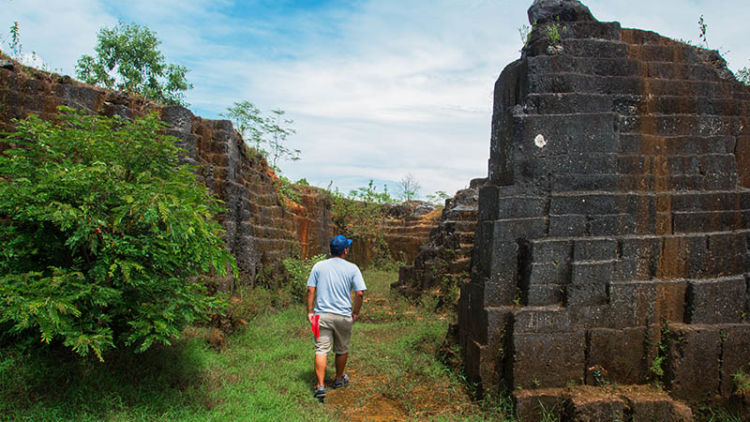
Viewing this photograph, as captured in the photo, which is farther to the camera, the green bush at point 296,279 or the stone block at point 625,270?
the green bush at point 296,279

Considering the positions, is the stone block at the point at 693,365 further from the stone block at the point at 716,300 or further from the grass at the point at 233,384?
the grass at the point at 233,384

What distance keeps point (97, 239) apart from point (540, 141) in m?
4.23

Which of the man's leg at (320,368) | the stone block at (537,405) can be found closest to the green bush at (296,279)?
the man's leg at (320,368)

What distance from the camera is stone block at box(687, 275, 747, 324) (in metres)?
4.91

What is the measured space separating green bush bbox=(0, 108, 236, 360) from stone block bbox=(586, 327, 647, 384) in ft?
12.0

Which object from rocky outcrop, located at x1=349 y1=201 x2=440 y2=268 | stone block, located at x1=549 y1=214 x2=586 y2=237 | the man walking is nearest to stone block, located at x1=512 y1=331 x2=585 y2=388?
stone block, located at x1=549 y1=214 x2=586 y2=237

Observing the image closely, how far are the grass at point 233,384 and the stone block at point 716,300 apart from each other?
2.34 m

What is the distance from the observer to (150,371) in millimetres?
4555

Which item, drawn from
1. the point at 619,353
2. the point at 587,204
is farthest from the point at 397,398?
the point at 587,204

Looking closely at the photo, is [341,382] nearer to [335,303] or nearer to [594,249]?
[335,303]

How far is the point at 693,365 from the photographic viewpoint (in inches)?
187

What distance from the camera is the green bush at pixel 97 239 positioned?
3.70 m

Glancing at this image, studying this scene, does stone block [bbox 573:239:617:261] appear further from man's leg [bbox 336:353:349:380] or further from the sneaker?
the sneaker

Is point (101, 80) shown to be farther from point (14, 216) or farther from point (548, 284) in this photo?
point (548, 284)
